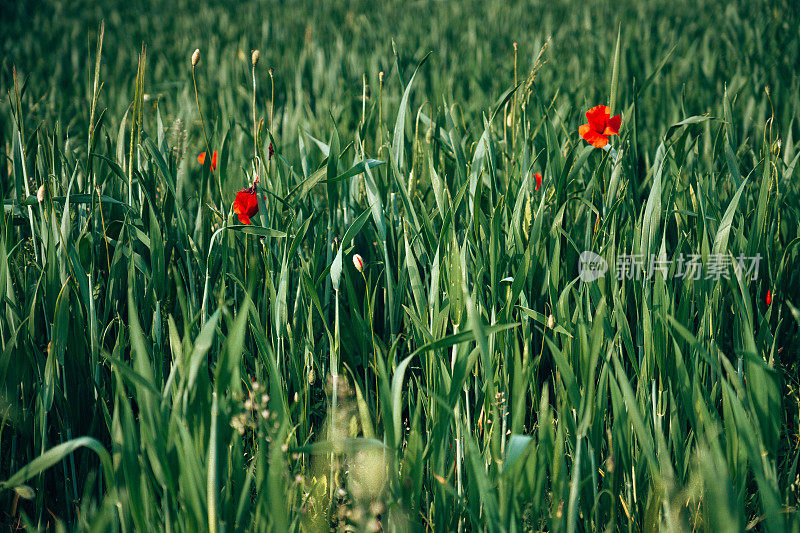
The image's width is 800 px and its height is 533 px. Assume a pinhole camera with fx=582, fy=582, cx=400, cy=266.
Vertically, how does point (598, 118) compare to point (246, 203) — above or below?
above

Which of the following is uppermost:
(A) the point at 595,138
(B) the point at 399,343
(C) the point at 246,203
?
(A) the point at 595,138

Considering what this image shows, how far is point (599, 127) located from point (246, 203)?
764 millimetres

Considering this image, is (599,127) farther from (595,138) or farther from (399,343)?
(399,343)

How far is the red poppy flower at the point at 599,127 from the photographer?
4.07 ft

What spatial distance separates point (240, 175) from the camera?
5.42 feet

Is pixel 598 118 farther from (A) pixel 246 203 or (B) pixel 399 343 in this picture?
(A) pixel 246 203

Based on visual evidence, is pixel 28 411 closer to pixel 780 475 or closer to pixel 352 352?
pixel 352 352

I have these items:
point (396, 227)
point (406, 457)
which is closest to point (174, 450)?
point (406, 457)

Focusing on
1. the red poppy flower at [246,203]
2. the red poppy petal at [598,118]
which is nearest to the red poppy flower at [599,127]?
the red poppy petal at [598,118]

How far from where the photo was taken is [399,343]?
119cm

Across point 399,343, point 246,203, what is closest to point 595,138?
point 399,343

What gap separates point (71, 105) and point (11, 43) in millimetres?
2291

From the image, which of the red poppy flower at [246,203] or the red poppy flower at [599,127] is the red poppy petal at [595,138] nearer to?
the red poppy flower at [599,127]

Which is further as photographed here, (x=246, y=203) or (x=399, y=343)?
(x=399, y=343)
